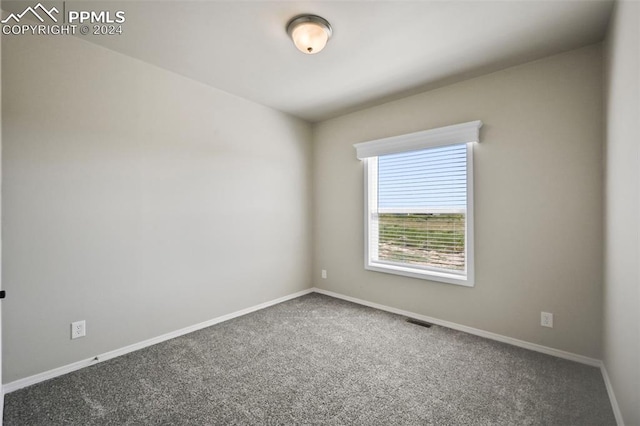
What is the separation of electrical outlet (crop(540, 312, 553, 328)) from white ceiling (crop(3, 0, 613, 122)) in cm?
218

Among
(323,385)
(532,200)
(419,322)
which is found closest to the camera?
(323,385)

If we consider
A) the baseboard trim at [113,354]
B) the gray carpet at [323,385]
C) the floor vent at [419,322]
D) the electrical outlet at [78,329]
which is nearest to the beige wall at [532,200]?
the floor vent at [419,322]

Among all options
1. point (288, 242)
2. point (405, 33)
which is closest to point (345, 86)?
point (405, 33)

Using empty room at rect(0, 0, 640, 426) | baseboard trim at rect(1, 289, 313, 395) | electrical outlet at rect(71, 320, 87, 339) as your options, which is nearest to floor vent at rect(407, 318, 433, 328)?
empty room at rect(0, 0, 640, 426)

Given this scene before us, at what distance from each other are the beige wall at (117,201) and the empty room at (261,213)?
0.6 inches

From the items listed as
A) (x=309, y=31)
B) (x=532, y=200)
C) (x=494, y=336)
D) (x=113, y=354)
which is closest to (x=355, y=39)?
(x=309, y=31)

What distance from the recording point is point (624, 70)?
5.28 feet

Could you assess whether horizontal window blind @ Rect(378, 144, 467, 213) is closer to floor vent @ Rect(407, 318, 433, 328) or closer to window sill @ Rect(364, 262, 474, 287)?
window sill @ Rect(364, 262, 474, 287)

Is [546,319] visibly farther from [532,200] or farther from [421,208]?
[421,208]

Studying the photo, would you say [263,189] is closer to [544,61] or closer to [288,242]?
[288,242]

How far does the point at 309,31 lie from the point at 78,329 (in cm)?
282

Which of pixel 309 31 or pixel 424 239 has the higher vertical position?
pixel 309 31

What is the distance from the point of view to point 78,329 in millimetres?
2264

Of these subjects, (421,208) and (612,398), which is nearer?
(612,398)
